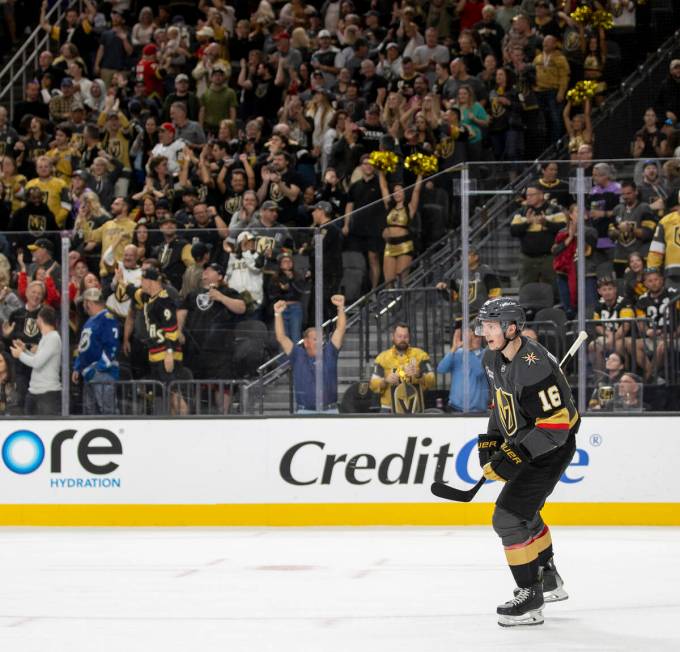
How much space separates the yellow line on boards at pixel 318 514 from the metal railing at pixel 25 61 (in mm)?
9112

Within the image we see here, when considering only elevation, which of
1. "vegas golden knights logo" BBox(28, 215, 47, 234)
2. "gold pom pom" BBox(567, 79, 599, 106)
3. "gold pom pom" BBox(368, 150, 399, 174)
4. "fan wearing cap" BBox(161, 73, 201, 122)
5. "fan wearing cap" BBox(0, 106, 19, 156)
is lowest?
"vegas golden knights logo" BBox(28, 215, 47, 234)

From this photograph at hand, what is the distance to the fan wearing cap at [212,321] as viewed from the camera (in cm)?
1202

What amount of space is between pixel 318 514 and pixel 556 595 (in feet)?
15.4

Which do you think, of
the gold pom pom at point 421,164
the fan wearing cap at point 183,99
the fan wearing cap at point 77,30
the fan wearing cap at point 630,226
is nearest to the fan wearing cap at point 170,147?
the fan wearing cap at point 183,99

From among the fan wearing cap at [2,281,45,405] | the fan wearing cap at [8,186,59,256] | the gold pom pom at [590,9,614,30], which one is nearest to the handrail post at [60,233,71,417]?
the fan wearing cap at [2,281,45,405]

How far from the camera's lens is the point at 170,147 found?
16766 mm

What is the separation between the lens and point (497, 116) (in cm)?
1555

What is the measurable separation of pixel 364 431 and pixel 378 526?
0.80 metres

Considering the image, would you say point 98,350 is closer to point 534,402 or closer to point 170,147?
point 170,147

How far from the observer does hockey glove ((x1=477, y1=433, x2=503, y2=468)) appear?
7645 mm

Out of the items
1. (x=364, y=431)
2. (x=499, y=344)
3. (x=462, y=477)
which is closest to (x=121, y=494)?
(x=364, y=431)

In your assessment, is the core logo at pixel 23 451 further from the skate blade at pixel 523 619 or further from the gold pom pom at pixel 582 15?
the gold pom pom at pixel 582 15

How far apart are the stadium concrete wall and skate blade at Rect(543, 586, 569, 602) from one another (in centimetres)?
428

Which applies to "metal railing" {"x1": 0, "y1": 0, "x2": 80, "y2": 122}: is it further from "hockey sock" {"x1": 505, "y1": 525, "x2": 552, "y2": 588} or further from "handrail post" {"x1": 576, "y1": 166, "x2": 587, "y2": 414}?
"hockey sock" {"x1": 505, "y1": 525, "x2": 552, "y2": 588}
